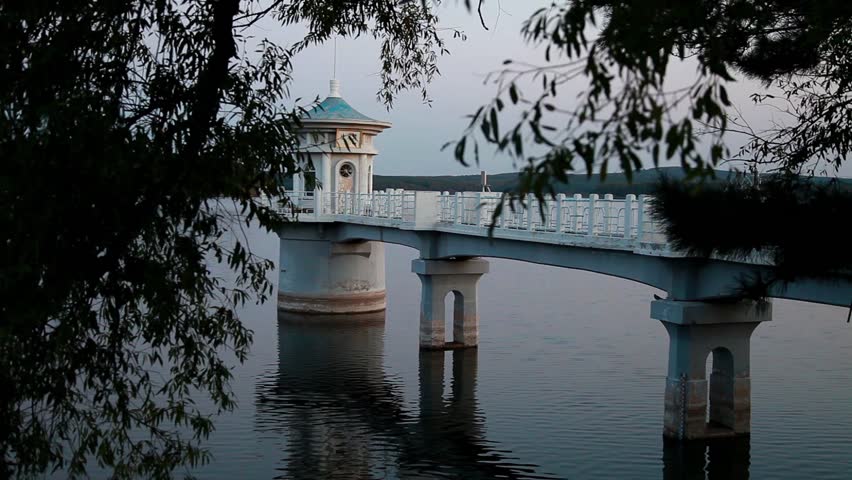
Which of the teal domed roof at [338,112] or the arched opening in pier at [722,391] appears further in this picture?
the teal domed roof at [338,112]

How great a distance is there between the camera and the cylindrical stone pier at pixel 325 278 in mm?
32375

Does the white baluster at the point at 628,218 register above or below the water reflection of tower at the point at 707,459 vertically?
above

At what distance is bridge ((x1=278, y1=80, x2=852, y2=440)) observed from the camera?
15.9 m

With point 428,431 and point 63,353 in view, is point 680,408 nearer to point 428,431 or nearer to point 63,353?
point 428,431

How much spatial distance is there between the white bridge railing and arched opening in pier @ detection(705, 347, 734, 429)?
2456 millimetres

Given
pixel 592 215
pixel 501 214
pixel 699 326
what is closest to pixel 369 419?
pixel 592 215

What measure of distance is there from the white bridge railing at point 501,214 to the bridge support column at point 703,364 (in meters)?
1.30

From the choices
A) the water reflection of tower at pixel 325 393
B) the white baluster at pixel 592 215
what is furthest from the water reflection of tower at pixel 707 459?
the water reflection of tower at pixel 325 393

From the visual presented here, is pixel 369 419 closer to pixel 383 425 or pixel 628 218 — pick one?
pixel 383 425

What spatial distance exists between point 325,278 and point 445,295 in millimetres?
7511

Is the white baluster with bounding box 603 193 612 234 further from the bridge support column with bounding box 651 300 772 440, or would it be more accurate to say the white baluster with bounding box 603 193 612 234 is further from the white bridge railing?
the bridge support column with bounding box 651 300 772 440

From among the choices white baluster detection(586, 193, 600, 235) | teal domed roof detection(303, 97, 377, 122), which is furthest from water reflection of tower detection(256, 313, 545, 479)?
teal domed roof detection(303, 97, 377, 122)

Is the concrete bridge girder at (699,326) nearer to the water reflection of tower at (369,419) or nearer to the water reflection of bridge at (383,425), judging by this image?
the water reflection of bridge at (383,425)

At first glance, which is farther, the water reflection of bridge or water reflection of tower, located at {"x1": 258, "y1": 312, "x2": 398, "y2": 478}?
water reflection of tower, located at {"x1": 258, "y1": 312, "x2": 398, "y2": 478}
